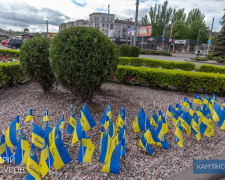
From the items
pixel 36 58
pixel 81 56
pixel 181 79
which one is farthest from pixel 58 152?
pixel 181 79

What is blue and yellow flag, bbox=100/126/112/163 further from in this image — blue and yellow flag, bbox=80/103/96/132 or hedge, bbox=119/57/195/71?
hedge, bbox=119/57/195/71

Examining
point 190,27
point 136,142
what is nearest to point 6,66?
point 136,142

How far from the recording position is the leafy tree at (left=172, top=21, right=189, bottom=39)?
53.2 m

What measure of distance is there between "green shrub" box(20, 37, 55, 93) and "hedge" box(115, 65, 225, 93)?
3502 millimetres

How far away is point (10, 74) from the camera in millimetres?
5828

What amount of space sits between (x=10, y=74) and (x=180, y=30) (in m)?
57.7

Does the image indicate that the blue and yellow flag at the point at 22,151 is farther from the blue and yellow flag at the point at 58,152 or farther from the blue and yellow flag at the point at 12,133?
the blue and yellow flag at the point at 58,152

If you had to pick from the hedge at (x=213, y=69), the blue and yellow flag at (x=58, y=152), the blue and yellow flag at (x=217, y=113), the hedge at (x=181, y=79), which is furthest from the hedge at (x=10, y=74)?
the hedge at (x=213, y=69)

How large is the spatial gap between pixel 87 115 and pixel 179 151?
5.95ft

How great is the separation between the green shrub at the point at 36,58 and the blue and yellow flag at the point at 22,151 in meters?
2.87

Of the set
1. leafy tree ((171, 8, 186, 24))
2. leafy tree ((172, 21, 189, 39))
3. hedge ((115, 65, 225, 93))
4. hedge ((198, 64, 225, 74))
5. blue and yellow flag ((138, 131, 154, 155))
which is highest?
leafy tree ((171, 8, 186, 24))

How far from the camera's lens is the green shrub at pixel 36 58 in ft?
15.1

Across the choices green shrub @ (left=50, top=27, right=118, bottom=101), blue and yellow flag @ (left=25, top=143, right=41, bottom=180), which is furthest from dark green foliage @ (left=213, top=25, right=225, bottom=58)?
blue and yellow flag @ (left=25, top=143, right=41, bottom=180)

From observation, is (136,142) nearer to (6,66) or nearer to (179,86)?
(179,86)
